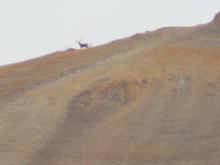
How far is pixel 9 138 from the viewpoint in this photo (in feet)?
240

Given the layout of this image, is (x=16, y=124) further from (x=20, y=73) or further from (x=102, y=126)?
(x=20, y=73)

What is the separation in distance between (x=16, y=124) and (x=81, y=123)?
12.3 feet

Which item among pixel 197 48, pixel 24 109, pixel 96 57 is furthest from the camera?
pixel 96 57

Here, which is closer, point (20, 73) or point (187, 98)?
point (187, 98)

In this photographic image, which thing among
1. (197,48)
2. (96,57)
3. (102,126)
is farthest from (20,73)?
(102,126)

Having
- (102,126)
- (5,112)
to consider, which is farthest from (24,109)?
(102,126)

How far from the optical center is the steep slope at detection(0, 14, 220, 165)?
69938 mm

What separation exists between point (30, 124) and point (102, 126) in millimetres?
4200

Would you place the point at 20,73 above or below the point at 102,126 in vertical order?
above

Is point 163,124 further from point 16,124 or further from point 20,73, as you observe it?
point 20,73

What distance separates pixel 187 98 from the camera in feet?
252

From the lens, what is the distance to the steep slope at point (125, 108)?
229ft

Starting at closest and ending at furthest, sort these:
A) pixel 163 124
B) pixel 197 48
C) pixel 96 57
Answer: pixel 163 124, pixel 197 48, pixel 96 57

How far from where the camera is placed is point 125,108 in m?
76.8
